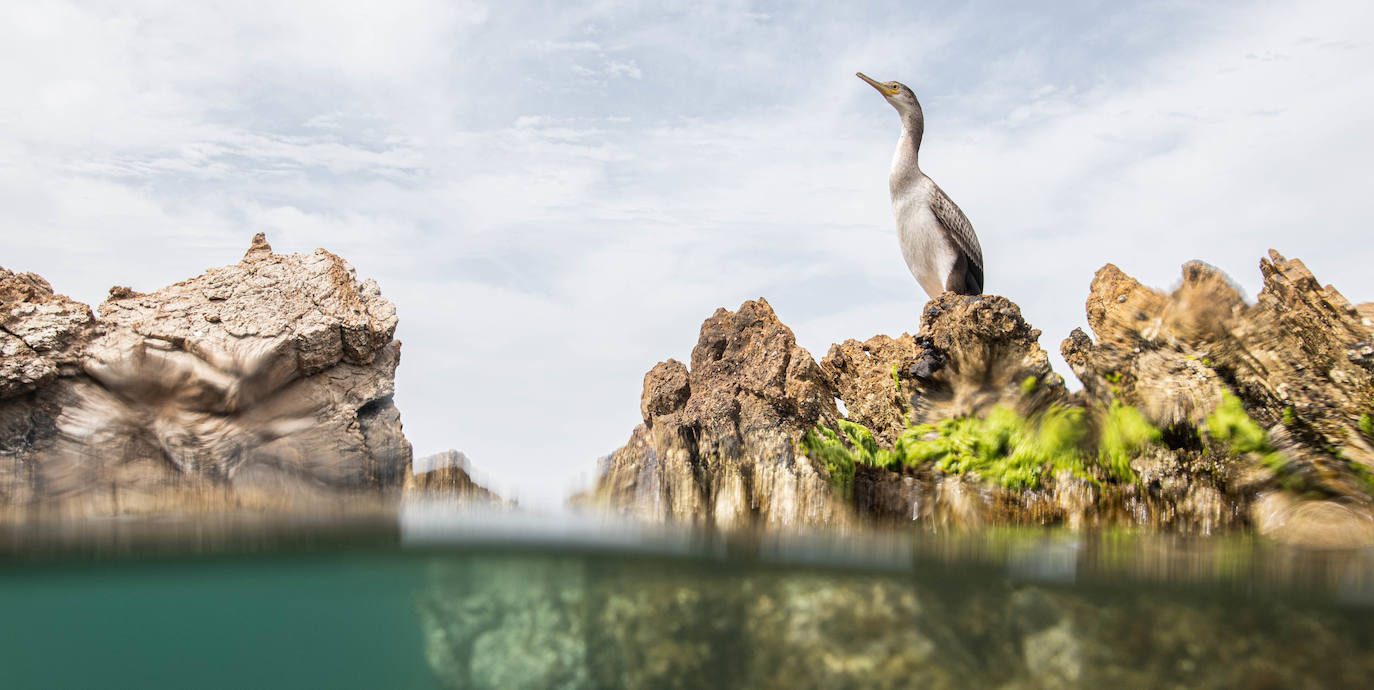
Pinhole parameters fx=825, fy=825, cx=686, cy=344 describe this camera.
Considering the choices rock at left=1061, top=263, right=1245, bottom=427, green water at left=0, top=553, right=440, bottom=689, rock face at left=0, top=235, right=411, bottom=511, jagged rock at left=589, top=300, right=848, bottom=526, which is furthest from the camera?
green water at left=0, top=553, right=440, bottom=689

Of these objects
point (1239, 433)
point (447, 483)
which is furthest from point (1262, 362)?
point (447, 483)

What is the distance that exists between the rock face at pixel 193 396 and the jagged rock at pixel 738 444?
2608 mm

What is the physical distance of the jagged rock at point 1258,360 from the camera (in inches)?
253

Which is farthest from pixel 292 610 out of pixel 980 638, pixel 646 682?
pixel 980 638

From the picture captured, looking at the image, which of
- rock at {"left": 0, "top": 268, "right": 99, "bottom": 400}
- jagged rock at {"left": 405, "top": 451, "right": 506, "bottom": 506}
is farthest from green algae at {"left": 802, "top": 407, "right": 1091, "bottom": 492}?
rock at {"left": 0, "top": 268, "right": 99, "bottom": 400}

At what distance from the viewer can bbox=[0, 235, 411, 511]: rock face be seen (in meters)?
6.89

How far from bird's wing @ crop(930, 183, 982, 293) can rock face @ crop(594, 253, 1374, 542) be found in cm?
143

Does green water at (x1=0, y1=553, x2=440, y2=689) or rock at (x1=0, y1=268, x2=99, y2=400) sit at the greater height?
rock at (x1=0, y1=268, x2=99, y2=400)

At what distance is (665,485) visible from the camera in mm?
8492

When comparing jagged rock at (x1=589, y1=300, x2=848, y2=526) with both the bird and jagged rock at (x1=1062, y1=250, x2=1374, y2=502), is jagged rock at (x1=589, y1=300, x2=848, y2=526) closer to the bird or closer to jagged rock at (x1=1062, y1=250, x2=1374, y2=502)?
the bird

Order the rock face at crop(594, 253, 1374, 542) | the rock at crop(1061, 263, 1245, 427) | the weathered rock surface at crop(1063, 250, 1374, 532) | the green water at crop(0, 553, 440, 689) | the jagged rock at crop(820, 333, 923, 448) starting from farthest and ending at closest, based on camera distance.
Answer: the jagged rock at crop(820, 333, 923, 448) < the green water at crop(0, 553, 440, 689) < the rock at crop(1061, 263, 1245, 427) < the rock face at crop(594, 253, 1374, 542) < the weathered rock surface at crop(1063, 250, 1374, 532)

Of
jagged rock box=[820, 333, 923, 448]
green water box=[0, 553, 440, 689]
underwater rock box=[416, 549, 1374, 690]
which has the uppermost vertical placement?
jagged rock box=[820, 333, 923, 448]

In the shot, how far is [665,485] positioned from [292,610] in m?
5.22

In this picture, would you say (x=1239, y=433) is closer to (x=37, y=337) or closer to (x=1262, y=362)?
(x=1262, y=362)
